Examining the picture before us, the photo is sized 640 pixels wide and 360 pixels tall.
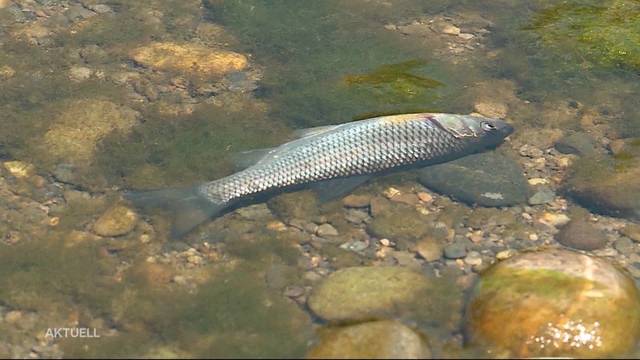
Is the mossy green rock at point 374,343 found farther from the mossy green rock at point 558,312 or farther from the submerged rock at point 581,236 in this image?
the submerged rock at point 581,236

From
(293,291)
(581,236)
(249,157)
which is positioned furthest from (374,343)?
(249,157)

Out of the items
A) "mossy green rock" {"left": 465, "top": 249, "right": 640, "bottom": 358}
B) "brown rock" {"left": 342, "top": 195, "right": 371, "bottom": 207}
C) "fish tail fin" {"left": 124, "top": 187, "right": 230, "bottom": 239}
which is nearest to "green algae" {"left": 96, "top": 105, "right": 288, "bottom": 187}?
"fish tail fin" {"left": 124, "top": 187, "right": 230, "bottom": 239}

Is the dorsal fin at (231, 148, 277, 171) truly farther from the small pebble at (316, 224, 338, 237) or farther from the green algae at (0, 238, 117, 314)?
the green algae at (0, 238, 117, 314)

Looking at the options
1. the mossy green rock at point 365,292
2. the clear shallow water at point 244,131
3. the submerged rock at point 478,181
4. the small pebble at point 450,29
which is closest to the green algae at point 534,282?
the clear shallow water at point 244,131

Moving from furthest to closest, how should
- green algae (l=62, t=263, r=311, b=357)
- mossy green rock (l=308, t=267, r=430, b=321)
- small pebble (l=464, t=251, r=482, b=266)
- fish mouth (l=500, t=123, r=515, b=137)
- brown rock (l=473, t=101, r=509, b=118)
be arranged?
brown rock (l=473, t=101, r=509, b=118) → fish mouth (l=500, t=123, r=515, b=137) → small pebble (l=464, t=251, r=482, b=266) → mossy green rock (l=308, t=267, r=430, b=321) → green algae (l=62, t=263, r=311, b=357)

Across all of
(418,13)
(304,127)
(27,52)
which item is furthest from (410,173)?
(27,52)

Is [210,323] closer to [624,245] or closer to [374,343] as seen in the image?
[374,343]
